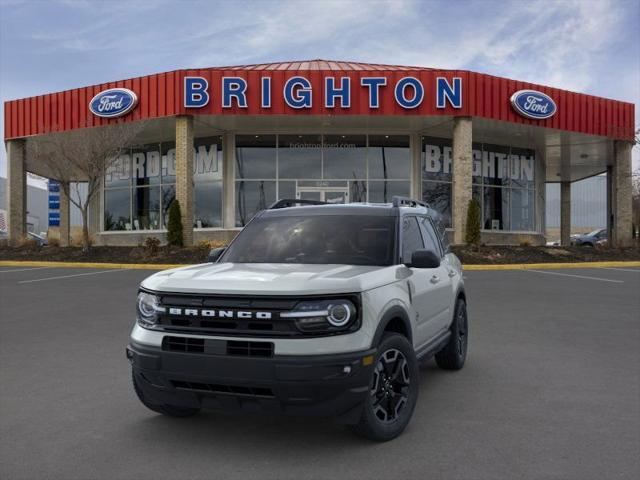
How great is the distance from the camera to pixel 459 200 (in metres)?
21.7

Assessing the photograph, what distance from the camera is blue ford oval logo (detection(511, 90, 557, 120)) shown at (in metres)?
22.2

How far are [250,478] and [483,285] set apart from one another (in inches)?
434

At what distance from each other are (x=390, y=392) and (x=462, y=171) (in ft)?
62.2

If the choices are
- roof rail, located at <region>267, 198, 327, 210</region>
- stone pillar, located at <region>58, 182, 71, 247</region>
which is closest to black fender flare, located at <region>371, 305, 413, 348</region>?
roof rail, located at <region>267, 198, 327, 210</region>

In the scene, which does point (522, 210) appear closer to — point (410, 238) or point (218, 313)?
point (410, 238)

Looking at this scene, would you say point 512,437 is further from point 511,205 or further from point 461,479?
point 511,205

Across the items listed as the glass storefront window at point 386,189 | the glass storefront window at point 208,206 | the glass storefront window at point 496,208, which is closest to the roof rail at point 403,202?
the glass storefront window at point 386,189

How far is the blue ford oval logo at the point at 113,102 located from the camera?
2227 cm

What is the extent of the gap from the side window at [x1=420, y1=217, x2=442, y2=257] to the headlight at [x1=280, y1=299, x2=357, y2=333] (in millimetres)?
2097

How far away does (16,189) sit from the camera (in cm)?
2573

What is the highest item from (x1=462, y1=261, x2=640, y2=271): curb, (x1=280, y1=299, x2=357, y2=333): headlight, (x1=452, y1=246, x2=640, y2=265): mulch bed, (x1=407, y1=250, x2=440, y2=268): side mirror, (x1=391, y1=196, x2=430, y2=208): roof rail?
(x1=391, y1=196, x2=430, y2=208): roof rail

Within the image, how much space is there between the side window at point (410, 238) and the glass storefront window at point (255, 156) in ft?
65.9

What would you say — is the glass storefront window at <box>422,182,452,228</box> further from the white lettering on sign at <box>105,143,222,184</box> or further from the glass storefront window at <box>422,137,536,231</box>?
the white lettering on sign at <box>105,143,222,184</box>

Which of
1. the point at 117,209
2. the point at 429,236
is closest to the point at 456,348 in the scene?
the point at 429,236
